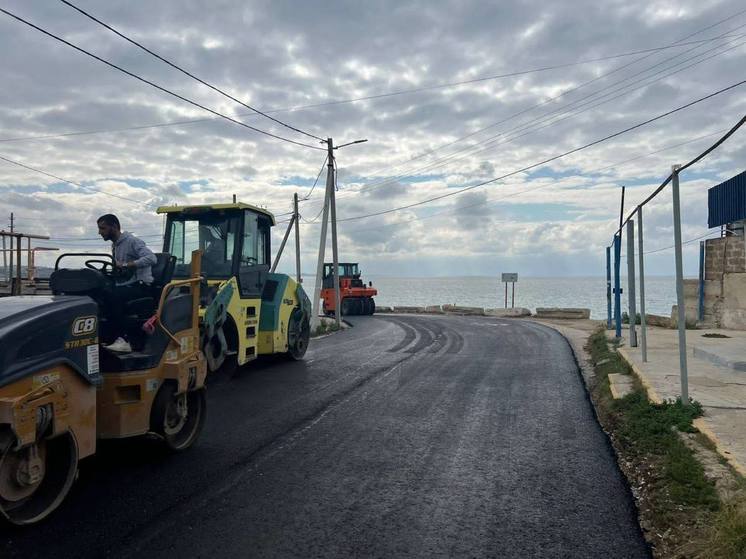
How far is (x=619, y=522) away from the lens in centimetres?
405

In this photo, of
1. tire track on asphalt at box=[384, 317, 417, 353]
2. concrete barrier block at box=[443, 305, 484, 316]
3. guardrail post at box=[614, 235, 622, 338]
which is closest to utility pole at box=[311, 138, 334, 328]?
tire track on asphalt at box=[384, 317, 417, 353]

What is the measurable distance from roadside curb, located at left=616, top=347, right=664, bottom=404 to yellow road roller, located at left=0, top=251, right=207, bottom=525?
5.38 meters

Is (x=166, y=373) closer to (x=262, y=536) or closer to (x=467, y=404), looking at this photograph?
(x=262, y=536)

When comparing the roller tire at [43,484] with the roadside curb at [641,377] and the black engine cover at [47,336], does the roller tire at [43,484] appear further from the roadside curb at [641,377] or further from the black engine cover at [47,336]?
the roadside curb at [641,377]

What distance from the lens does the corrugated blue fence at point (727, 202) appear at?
1888 cm

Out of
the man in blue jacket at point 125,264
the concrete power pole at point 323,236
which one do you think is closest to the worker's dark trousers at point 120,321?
the man in blue jacket at point 125,264

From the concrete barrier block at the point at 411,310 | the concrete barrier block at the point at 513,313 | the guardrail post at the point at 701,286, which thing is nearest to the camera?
the guardrail post at the point at 701,286

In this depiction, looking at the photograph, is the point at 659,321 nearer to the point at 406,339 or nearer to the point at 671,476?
the point at 406,339

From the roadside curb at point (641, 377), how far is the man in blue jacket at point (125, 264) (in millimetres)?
5943

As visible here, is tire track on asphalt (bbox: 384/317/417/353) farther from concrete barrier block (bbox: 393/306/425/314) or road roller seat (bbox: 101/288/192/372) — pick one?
concrete barrier block (bbox: 393/306/425/314)

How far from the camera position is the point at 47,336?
12.9 ft

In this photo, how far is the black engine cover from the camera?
11.9 ft

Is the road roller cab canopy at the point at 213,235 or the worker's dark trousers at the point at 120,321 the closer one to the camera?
the worker's dark trousers at the point at 120,321

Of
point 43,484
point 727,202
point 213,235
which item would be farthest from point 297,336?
point 727,202
